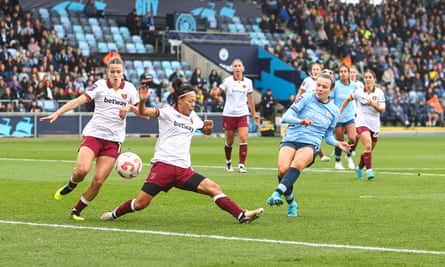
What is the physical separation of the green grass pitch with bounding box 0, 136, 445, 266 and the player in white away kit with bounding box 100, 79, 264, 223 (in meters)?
0.23

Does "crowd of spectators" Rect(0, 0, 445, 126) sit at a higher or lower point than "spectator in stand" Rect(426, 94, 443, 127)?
higher

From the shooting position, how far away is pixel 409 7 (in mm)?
65625

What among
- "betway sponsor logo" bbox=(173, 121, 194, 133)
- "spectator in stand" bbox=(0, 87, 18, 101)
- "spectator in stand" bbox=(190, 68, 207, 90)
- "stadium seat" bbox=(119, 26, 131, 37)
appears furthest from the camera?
"stadium seat" bbox=(119, 26, 131, 37)

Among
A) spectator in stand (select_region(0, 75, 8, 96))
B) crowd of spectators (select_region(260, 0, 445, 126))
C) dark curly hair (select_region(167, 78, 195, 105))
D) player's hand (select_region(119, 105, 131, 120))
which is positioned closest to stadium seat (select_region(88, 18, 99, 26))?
crowd of spectators (select_region(260, 0, 445, 126))

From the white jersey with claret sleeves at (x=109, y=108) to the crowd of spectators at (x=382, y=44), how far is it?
38740 mm

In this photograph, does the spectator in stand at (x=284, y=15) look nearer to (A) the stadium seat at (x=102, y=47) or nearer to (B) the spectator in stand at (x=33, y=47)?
(A) the stadium seat at (x=102, y=47)

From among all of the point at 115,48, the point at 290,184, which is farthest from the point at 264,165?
the point at 115,48

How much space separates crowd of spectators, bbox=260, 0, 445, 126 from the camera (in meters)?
54.2

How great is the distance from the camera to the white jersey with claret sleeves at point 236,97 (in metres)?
23.3

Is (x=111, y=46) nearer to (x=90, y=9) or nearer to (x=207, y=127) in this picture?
(x=90, y=9)

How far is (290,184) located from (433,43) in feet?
167

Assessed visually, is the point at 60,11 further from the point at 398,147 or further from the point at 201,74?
the point at 398,147

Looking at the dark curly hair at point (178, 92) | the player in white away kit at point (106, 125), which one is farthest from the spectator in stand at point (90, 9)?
the dark curly hair at point (178, 92)

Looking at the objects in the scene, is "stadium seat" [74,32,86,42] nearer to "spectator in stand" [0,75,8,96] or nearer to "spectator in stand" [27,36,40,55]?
"spectator in stand" [27,36,40,55]
